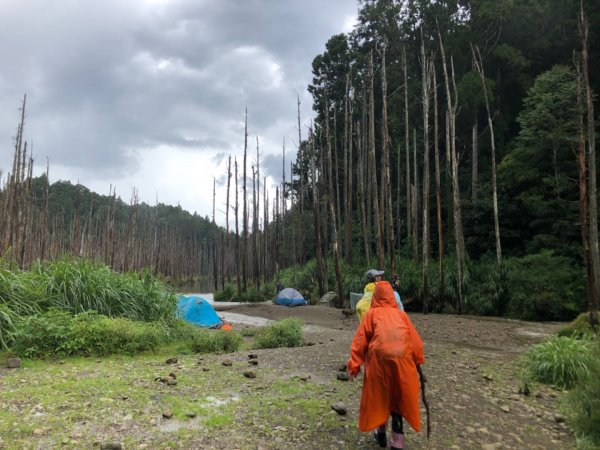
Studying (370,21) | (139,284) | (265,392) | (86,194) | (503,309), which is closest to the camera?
(265,392)

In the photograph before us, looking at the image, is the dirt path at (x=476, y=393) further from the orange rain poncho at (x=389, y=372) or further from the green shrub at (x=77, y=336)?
the green shrub at (x=77, y=336)

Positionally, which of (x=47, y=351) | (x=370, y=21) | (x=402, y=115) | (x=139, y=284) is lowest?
(x=47, y=351)

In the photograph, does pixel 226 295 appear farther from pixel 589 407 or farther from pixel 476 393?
pixel 589 407

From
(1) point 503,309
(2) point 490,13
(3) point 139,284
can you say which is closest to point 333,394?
(3) point 139,284

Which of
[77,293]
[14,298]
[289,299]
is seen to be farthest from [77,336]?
[289,299]

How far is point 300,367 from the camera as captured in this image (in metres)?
5.86

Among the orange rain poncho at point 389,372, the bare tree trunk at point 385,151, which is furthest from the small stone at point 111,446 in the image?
the bare tree trunk at point 385,151

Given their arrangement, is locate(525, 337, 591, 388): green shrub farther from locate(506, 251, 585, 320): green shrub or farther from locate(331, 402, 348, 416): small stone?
locate(506, 251, 585, 320): green shrub

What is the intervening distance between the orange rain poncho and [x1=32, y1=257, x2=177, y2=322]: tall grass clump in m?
6.05

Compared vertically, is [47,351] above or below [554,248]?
below

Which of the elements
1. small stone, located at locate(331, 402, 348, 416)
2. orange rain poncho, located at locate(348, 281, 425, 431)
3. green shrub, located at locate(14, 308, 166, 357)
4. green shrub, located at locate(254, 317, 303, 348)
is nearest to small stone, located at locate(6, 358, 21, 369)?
green shrub, located at locate(14, 308, 166, 357)

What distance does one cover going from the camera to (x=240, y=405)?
4277mm

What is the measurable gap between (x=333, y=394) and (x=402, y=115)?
2438cm

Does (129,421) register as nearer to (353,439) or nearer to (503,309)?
(353,439)
